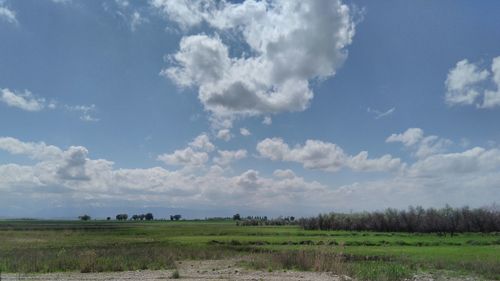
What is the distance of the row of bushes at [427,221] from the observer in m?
112

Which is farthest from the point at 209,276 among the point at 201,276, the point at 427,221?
the point at 427,221

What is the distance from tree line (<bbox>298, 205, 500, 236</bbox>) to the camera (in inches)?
4427

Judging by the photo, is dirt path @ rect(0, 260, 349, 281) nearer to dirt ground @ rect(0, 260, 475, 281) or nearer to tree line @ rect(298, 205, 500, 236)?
dirt ground @ rect(0, 260, 475, 281)

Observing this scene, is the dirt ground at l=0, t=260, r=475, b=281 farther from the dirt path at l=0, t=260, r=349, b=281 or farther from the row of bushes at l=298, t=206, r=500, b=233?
the row of bushes at l=298, t=206, r=500, b=233

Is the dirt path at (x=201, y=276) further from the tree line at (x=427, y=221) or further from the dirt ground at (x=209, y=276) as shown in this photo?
the tree line at (x=427, y=221)

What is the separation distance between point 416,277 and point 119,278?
17764 mm

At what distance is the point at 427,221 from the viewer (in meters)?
114

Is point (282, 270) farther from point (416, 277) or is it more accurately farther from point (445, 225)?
point (445, 225)

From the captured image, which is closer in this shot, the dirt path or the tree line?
the dirt path

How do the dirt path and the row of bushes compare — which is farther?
the row of bushes

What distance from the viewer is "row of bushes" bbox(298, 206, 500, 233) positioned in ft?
369

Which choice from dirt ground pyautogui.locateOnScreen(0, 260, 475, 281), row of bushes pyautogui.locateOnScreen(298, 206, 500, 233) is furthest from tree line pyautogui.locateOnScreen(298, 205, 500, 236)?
dirt ground pyautogui.locateOnScreen(0, 260, 475, 281)

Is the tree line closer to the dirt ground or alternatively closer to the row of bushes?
the row of bushes

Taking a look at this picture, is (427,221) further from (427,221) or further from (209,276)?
(209,276)
